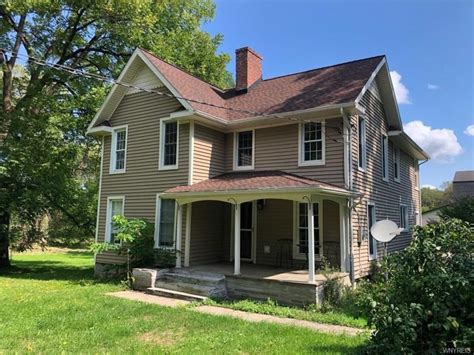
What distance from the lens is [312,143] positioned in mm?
11477

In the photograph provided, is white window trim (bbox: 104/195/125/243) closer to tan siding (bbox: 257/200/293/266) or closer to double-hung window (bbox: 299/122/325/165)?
tan siding (bbox: 257/200/293/266)

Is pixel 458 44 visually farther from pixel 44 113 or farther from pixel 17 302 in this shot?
pixel 44 113

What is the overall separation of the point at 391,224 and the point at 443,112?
12178 mm

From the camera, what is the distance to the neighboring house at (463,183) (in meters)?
43.5

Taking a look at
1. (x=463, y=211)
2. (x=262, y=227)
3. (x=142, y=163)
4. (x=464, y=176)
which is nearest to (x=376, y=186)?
(x=262, y=227)

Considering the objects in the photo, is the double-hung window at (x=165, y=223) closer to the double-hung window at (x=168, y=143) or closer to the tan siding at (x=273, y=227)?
the double-hung window at (x=168, y=143)

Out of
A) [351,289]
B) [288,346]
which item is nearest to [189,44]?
[351,289]

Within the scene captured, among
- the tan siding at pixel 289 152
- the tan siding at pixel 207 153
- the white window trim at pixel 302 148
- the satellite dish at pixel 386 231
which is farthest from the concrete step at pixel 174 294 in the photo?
the white window trim at pixel 302 148

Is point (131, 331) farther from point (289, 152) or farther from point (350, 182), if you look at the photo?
point (289, 152)

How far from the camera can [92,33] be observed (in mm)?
18828

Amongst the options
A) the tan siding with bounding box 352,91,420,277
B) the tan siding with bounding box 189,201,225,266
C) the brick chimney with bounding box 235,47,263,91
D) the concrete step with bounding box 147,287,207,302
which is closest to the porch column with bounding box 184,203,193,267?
the tan siding with bounding box 189,201,225,266

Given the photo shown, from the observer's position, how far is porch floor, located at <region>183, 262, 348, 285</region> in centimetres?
929

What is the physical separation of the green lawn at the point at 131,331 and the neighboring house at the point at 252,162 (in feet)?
9.93

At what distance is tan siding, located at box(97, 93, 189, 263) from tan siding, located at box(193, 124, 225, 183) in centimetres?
33
